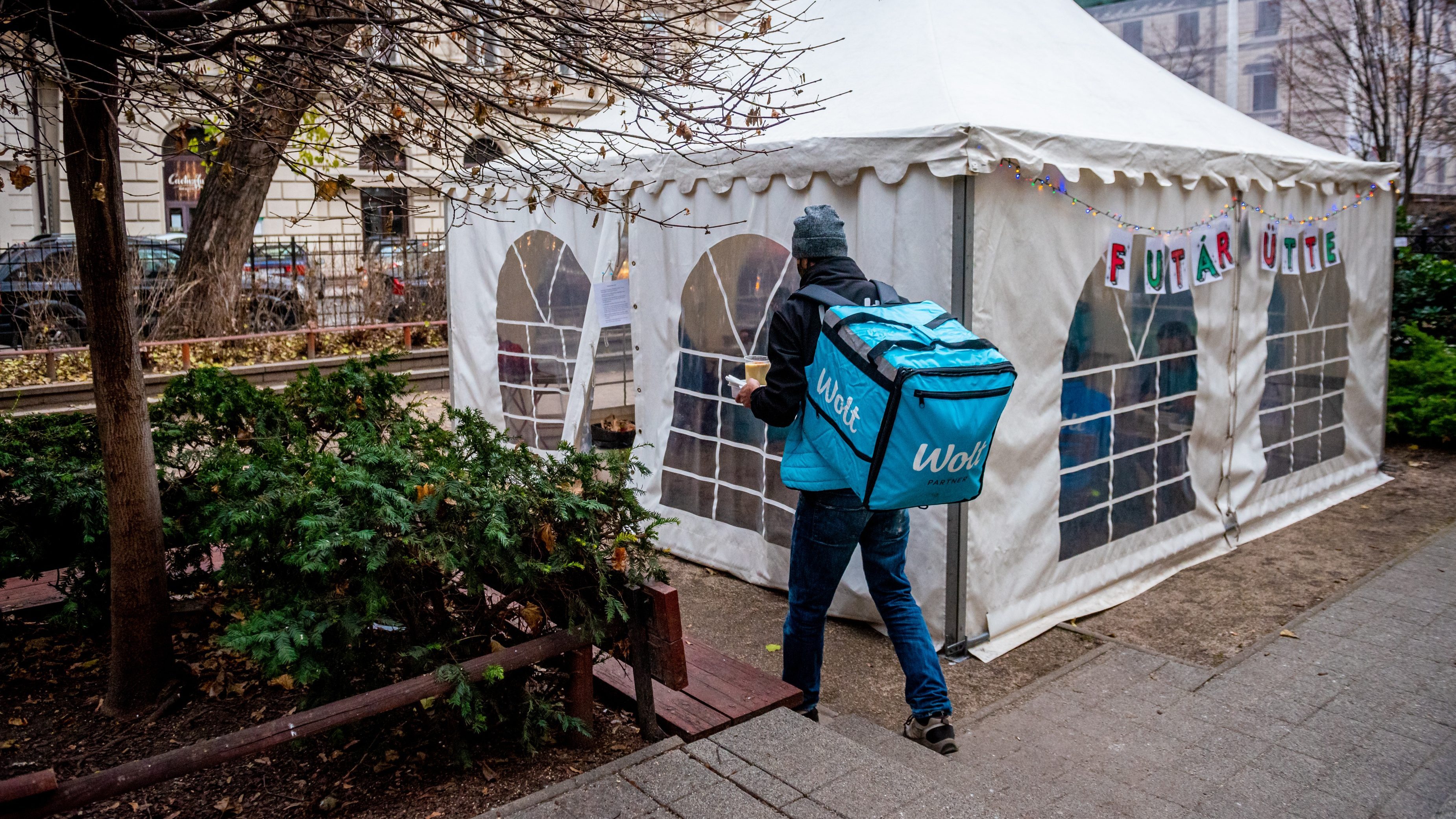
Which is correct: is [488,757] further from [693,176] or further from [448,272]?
[448,272]

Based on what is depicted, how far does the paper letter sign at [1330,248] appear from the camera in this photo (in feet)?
23.3

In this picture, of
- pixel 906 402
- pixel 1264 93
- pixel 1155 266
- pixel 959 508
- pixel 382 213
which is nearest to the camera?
pixel 906 402

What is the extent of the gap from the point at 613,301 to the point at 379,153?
252 cm

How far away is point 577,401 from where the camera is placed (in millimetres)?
6746

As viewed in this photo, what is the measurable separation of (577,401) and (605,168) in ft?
4.89

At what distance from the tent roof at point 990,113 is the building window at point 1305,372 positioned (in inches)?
30.2

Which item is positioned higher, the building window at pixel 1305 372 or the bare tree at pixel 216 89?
the bare tree at pixel 216 89

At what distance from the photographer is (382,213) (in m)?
12.8

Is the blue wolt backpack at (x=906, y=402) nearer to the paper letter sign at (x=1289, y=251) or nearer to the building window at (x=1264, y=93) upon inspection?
the paper letter sign at (x=1289, y=251)

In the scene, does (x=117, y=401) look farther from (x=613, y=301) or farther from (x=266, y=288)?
(x=266, y=288)

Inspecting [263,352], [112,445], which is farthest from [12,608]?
[263,352]

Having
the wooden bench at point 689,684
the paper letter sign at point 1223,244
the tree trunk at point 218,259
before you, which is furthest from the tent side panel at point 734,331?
the tree trunk at point 218,259

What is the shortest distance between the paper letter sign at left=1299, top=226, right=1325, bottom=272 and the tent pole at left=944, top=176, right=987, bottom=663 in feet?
11.3

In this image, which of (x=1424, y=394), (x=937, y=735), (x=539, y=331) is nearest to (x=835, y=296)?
(x=937, y=735)
